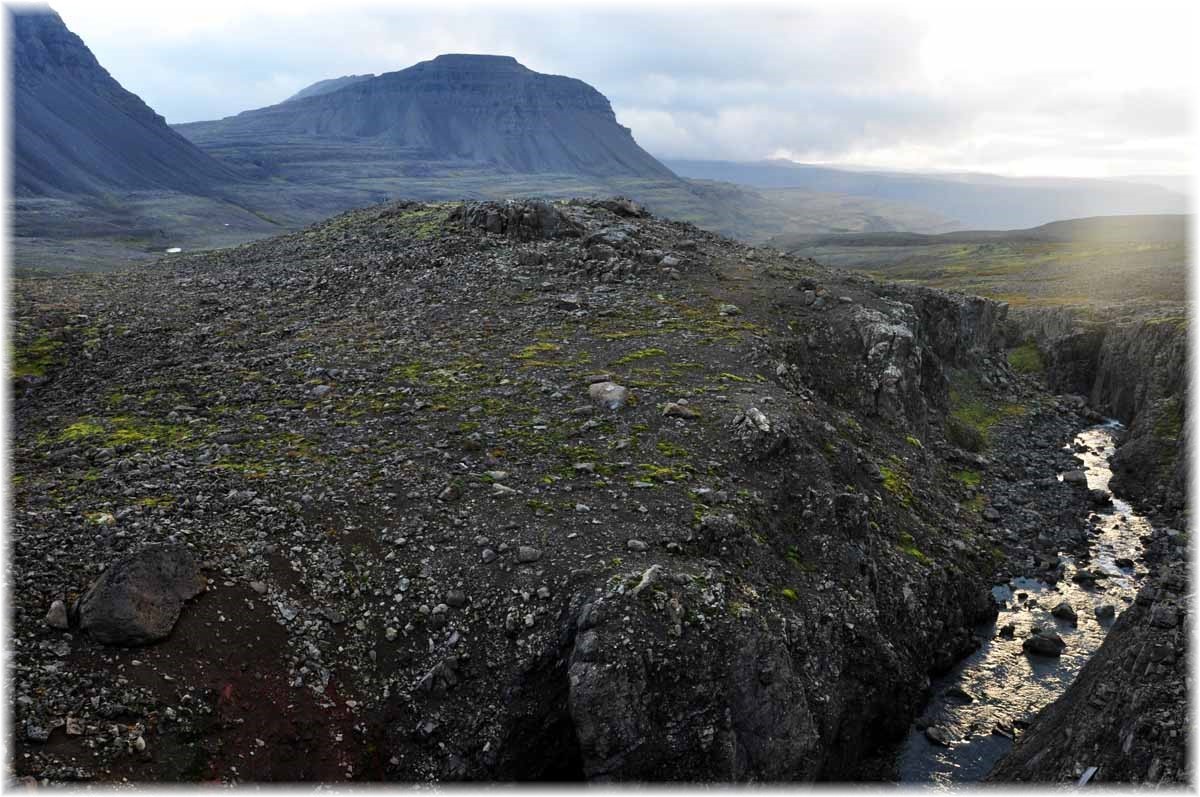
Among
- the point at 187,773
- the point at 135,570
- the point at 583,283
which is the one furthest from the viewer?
the point at 583,283

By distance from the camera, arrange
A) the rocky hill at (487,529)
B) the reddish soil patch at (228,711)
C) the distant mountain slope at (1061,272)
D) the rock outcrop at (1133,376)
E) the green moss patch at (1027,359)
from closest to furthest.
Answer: the reddish soil patch at (228,711) < the rocky hill at (487,529) < the rock outcrop at (1133,376) < the green moss patch at (1027,359) < the distant mountain slope at (1061,272)

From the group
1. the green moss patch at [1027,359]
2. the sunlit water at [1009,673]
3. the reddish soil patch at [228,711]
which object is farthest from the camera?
the green moss patch at [1027,359]

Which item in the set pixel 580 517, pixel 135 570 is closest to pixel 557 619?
pixel 580 517

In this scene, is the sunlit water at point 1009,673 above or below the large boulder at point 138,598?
below

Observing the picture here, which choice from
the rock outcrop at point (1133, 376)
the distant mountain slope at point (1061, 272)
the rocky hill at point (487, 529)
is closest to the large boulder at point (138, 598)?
the rocky hill at point (487, 529)

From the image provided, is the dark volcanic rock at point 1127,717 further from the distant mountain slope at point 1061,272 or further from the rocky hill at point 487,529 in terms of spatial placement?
the distant mountain slope at point 1061,272

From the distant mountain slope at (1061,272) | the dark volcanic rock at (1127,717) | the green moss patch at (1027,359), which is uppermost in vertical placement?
the distant mountain slope at (1061,272)

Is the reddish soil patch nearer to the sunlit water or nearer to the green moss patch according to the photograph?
the sunlit water

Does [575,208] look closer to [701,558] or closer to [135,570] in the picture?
[701,558]
